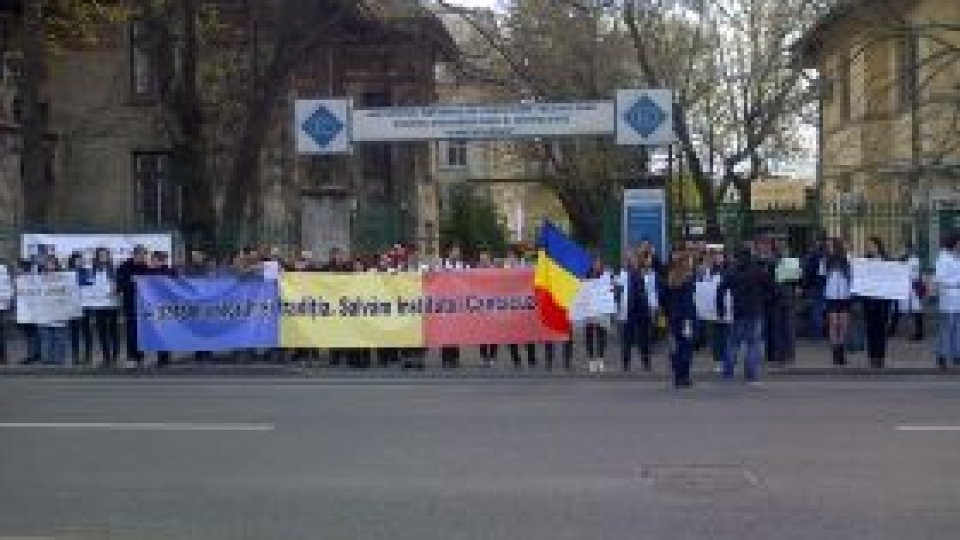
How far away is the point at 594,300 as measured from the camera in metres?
22.2

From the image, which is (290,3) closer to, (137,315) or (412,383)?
(137,315)

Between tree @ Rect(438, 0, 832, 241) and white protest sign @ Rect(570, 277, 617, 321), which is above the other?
tree @ Rect(438, 0, 832, 241)

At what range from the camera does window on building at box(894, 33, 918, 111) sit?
100 feet

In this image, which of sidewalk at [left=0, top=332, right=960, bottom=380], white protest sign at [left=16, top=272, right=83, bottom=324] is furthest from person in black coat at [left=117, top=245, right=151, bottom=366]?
white protest sign at [left=16, top=272, right=83, bottom=324]

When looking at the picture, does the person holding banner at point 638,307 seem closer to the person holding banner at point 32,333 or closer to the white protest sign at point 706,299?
the white protest sign at point 706,299

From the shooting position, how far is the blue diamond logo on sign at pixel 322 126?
26547mm

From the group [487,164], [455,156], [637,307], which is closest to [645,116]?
[637,307]

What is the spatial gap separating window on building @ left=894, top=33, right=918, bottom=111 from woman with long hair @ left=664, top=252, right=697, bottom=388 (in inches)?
438

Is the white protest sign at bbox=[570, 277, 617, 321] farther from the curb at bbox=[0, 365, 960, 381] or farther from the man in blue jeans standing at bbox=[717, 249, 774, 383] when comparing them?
the man in blue jeans standing at bbox=[717, 249, 774, 383]

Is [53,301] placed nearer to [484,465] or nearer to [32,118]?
[32,118]

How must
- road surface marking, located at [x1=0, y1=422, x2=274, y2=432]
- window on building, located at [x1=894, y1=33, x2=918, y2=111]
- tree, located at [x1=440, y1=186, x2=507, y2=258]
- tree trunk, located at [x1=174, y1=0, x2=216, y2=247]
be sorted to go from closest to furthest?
road surface marking, located at [x1=0, y1=422, x2=274, y2=432] < window on building, located at [x1=894, y1=33, x2=918, y2=111] < tree trunk, located at [x1=174, y1=0, x2=216, y2=247] < tree, located at [x1=440, y1=186, x2=507, y2=258]

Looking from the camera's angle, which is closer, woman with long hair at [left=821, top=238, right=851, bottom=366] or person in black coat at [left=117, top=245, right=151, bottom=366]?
woman with long hair at [left=821, top=238, right=851, bottom=366]

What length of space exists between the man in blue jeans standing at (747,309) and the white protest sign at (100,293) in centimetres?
932

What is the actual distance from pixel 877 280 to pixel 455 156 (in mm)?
57335
